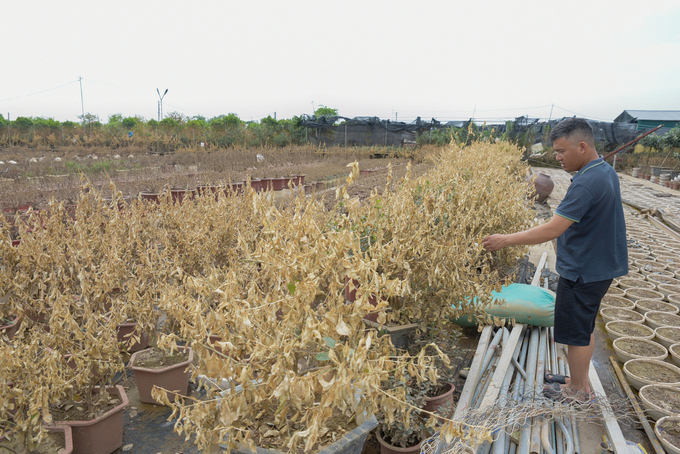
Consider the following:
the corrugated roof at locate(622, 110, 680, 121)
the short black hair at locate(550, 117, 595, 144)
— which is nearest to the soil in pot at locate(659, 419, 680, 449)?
the short black hair at locate(550, 117, 595, 144)

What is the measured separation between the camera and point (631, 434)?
8.11ft

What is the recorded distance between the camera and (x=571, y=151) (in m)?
2.47

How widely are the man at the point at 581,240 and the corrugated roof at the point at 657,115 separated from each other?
154ft

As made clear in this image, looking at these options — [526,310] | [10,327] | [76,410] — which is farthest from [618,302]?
[10,327]

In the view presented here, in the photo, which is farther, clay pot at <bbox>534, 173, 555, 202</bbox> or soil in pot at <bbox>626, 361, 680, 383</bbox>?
clay pot at <bbox>534, 173, 555, 202</bbox>

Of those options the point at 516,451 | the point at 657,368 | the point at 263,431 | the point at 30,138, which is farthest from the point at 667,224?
the point at 30,138

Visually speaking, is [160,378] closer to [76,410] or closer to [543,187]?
[76,410]

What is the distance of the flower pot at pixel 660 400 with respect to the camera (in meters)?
2.45

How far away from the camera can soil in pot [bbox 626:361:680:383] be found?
9.38ft

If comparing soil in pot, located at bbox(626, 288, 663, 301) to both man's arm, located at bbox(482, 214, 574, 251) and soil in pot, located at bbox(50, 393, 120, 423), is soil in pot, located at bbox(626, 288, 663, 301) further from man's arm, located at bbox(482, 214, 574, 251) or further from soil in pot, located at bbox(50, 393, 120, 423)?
soil in pot, located at bbox(50, 393, 120, 423)

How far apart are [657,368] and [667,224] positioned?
269 inches

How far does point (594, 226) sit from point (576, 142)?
1.71ft

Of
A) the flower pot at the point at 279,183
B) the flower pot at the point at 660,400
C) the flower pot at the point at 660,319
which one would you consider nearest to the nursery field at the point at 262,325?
the flower pot at the point at 660,400

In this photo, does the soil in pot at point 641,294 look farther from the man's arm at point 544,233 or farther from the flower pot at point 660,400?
the man's arm at point 544,233
